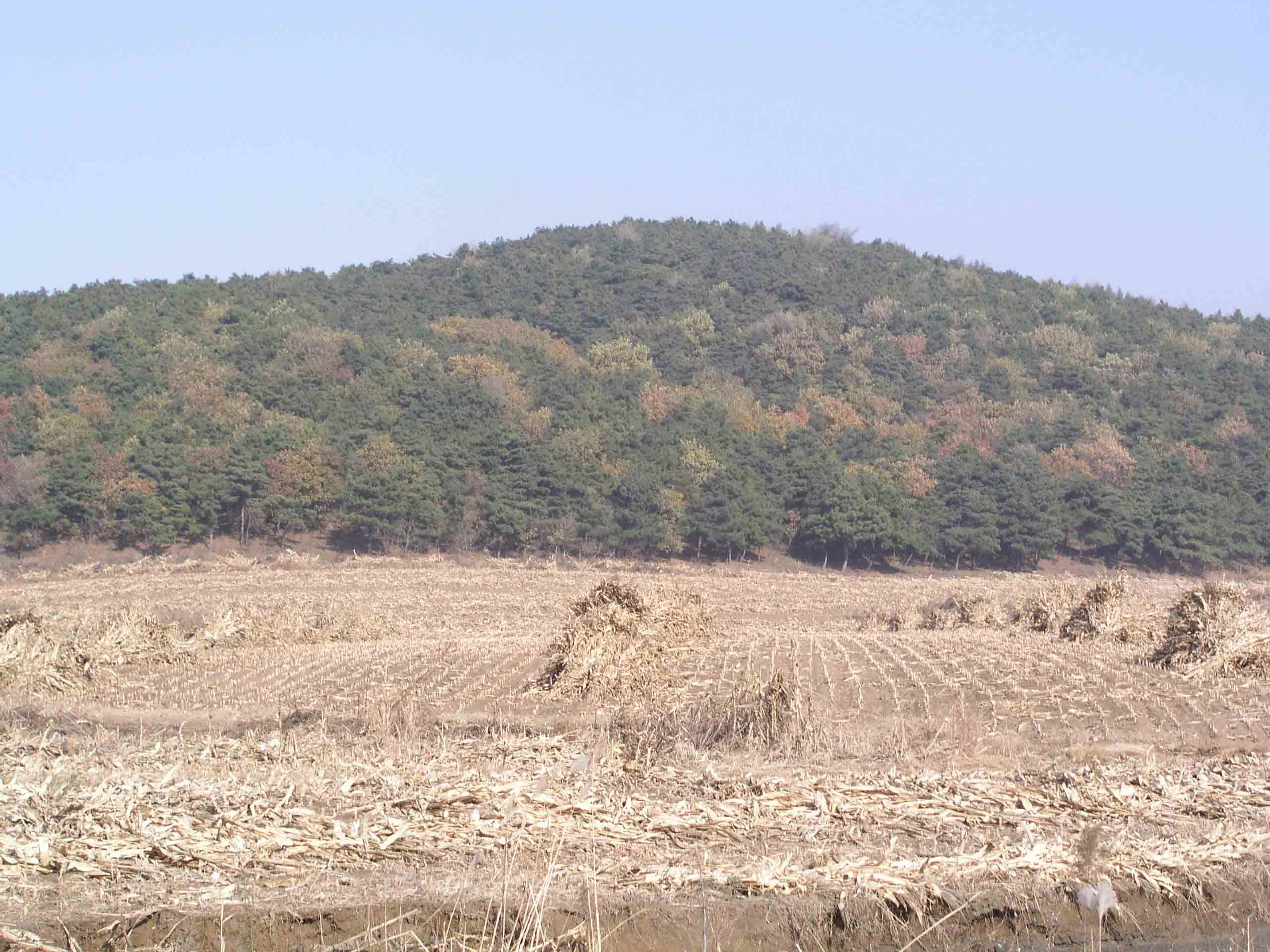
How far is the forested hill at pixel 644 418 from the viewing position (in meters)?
49.2

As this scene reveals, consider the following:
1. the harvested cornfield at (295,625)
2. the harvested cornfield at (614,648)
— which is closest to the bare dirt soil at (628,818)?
the harvested cornfield at (614,648)

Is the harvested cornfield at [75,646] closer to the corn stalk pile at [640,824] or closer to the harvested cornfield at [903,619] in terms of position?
the corn stalk pile at [640,824]

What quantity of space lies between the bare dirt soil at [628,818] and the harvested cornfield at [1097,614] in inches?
203

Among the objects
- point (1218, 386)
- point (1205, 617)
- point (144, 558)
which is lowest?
point (144, 558)

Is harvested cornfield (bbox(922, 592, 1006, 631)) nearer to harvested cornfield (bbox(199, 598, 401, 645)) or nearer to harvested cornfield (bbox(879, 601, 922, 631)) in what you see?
harvested cornfield (bbox(879, 601, 922, 631))

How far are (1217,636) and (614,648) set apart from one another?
25.5 feet

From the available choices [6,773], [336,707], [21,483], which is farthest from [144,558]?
[6,773]

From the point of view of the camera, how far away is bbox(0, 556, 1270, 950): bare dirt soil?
6.23 m

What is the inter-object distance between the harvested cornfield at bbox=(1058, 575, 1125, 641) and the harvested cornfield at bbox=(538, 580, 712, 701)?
6892 mm

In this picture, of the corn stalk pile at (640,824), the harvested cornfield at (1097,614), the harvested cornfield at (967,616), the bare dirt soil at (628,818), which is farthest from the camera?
the harvested cornfield at (967,616)

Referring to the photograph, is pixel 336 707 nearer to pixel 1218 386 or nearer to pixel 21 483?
pixel 21 483

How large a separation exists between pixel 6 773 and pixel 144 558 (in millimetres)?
38108

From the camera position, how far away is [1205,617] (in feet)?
50.8

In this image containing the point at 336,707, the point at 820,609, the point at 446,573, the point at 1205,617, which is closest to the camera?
the point at 336,707
